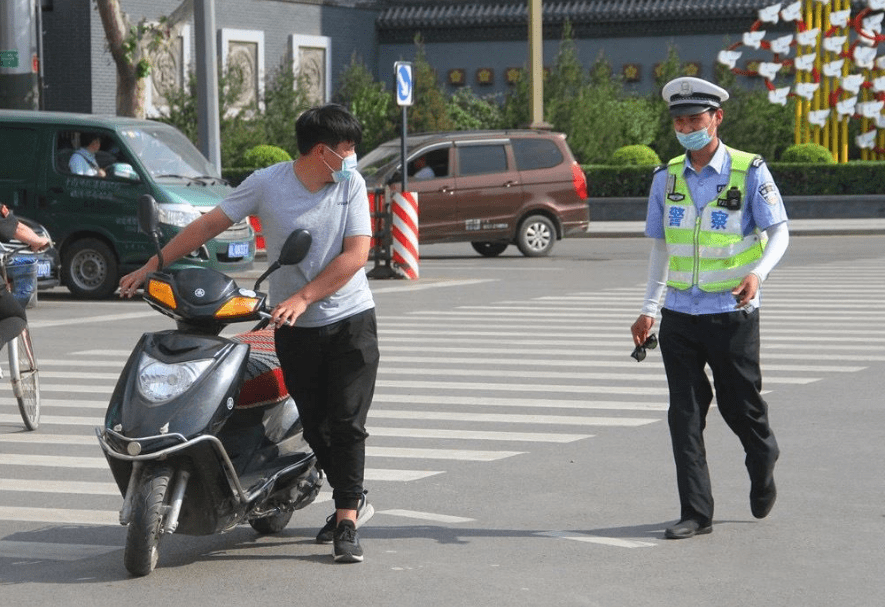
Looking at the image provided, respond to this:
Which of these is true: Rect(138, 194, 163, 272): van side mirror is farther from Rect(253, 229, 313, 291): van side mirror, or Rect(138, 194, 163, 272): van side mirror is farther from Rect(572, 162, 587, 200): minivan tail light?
Rect(572, 162, 587, 200): minivan tail light

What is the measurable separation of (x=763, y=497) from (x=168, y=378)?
7.96 feet

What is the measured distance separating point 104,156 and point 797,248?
11619 millimetres

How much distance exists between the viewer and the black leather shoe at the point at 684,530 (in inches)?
263

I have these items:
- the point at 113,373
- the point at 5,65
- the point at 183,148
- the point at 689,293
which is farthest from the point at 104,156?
the point at 689,293

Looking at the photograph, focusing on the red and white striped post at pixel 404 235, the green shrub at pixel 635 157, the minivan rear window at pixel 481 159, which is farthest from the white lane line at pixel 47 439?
the green shrub at pixel 635 157

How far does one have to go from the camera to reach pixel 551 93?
3816cm

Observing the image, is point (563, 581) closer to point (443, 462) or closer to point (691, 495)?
point (691, 495)

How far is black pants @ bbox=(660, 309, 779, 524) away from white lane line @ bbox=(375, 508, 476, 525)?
0.92 m

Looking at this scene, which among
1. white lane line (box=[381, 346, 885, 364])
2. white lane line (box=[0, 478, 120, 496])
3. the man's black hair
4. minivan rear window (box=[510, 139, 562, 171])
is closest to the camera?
the man's black hair

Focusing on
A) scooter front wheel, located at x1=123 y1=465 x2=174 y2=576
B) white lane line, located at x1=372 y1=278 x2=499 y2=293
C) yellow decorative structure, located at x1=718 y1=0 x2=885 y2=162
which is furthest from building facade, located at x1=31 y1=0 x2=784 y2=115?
scooter front wheel, located at x1=123 y1=465 x2=174 y2=576

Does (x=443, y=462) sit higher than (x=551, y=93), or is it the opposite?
(x=551, y=93)

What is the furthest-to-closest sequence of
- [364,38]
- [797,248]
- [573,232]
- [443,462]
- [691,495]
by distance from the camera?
[364,38]
[797,248]
[573,232]
[443,462]
[691,495]

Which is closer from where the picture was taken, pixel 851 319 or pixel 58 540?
pixel 58 540

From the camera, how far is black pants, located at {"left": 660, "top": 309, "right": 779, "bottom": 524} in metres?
6.78
